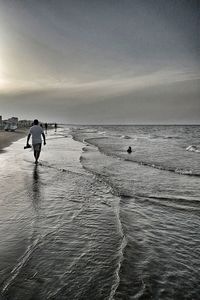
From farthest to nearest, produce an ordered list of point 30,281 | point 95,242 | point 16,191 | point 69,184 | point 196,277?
point 69,184 < point 16,191 < point 95,242 < point 196,277 < point 30,281

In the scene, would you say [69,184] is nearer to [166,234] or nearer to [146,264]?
[166,234]

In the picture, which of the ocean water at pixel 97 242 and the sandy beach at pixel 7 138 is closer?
the ocean water at pixel 97 242

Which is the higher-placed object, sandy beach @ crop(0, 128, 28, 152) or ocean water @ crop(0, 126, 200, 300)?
ocean water @ crop(0, 126, 200, 300)

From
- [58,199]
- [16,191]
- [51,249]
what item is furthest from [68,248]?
[16,191]

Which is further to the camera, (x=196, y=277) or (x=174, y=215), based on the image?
(x=174, y=215)

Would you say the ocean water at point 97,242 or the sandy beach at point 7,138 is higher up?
the ocean water at point 97,242

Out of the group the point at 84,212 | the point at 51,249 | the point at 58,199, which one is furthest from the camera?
the point at 58,199

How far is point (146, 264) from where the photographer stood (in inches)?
151

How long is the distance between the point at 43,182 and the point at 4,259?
5.58 metres

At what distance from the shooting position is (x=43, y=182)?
927 cm

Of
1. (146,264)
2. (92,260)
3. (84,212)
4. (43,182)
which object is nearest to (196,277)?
(146,264)

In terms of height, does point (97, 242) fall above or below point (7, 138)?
above

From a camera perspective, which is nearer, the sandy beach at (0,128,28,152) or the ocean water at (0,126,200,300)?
the ocean water at (0,126,200,300)

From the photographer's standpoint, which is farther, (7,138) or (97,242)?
(7,138)
